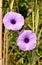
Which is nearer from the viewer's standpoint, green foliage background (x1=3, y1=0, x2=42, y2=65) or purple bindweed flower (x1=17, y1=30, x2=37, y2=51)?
purple bindweed flower (x1=17, y1=30, x2=37, y2=51)

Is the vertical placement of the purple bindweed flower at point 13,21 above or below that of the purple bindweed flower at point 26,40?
above

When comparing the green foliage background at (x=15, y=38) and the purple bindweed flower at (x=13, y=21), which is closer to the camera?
the purple bindweed flower at (x=13, y=21)

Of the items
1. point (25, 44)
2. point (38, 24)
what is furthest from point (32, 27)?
point (25, 44)

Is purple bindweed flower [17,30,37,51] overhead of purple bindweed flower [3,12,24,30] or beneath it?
beneath

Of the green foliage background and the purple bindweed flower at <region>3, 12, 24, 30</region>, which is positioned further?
the green foliage background
